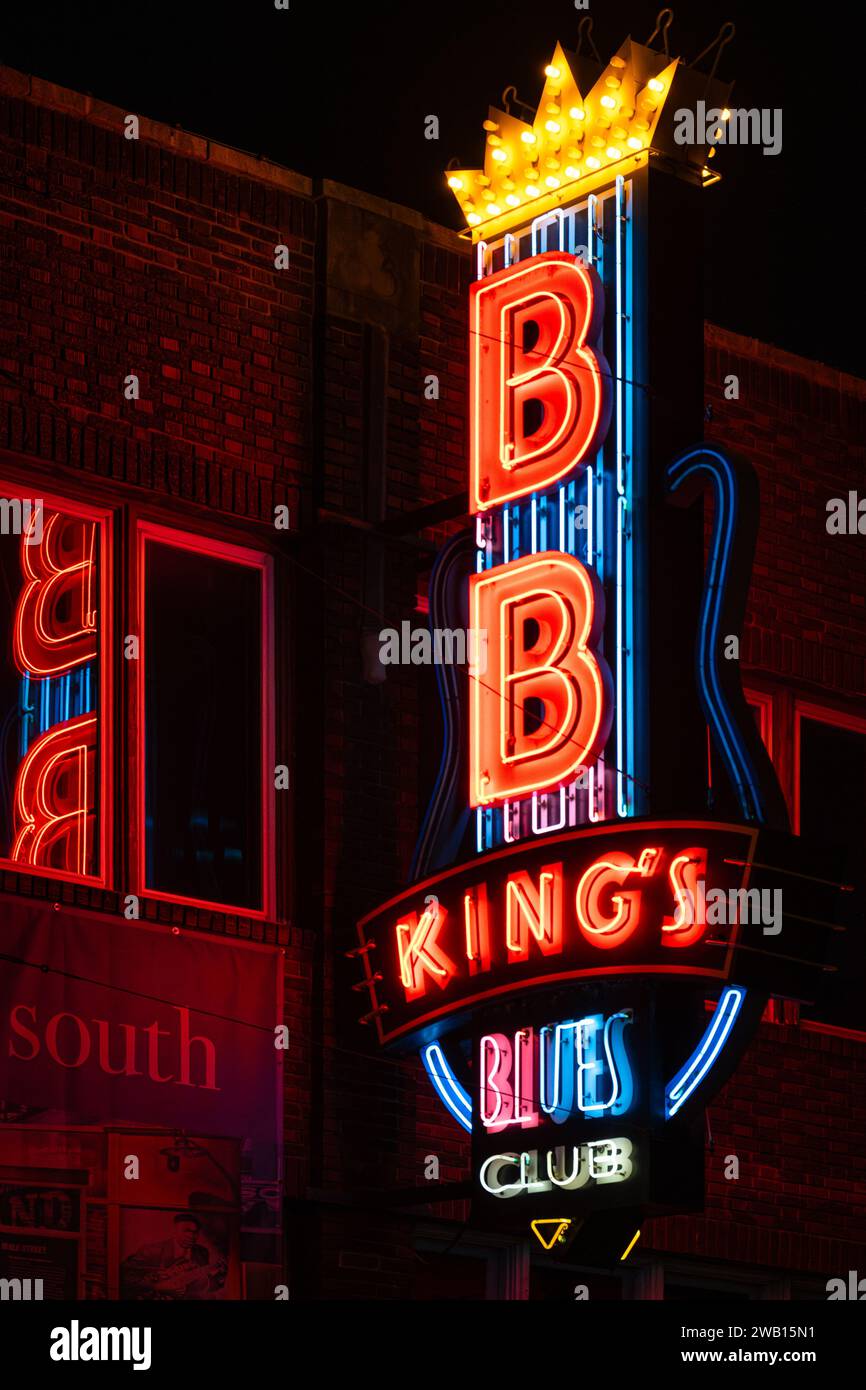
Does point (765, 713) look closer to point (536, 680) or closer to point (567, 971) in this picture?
point (536, 680)

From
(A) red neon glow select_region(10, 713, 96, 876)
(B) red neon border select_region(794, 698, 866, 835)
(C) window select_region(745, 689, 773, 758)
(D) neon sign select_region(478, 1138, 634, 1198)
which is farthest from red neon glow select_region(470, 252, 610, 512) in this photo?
(D) neon sign select_region(478, 1138, 634, 1198)

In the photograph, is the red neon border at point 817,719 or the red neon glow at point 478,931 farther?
the red neon border at point 817,719

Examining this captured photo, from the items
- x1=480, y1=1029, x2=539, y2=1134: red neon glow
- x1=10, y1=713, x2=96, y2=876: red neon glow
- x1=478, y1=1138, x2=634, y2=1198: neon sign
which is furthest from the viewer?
x1=10, y1=713, x2=96, y2=876: red neon glow

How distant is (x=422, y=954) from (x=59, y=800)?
2.24 metres

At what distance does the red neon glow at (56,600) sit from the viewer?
1656 cm

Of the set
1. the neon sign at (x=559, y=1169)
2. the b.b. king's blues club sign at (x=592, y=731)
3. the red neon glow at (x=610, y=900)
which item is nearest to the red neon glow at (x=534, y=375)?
the b.b. king's blues club sign at (x=592, y=731)

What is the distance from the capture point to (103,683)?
16641 mm

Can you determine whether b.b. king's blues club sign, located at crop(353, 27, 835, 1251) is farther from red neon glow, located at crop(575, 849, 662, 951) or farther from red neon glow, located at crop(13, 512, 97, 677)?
red neon glow, located at crop(13, 512, 97, 677)

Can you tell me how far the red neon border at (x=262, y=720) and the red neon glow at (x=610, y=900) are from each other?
7.57 feet

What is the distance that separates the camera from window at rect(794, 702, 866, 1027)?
19750mm

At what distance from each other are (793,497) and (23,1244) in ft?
26.4

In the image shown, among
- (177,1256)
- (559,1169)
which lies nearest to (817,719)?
(559,1169)

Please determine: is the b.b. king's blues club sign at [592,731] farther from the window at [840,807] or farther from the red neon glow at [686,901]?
the window at [840,807]

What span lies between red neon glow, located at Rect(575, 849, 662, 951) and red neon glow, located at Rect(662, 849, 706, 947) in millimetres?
158
